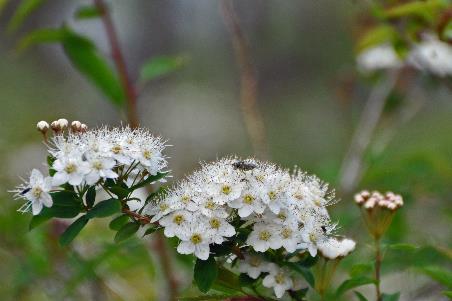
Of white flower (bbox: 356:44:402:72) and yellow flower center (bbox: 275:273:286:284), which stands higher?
white flower (bbox: 356:44:402:72)

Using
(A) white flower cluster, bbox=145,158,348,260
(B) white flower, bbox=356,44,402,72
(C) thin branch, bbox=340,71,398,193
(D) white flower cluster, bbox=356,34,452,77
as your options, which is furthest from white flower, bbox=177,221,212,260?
(B) white flower, bbox=356,44,402,72

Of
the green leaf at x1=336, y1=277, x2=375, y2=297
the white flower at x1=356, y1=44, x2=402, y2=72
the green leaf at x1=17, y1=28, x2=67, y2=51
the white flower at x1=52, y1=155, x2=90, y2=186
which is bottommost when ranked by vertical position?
the green leaf at x1=336, y1=277, x2=375, y2=297

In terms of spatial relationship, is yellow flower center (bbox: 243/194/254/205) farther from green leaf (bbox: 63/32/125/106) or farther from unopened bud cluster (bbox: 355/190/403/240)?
green leaf (bbox: 63/32/125/106)

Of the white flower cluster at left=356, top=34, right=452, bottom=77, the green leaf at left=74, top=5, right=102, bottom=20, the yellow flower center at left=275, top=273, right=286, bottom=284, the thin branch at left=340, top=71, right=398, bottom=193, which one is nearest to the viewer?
the yellow flower center at left=275, top=273, right=286, bottom=284

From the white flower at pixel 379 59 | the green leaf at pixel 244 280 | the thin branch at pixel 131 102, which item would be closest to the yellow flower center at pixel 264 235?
the green leaf at pixel 244 280

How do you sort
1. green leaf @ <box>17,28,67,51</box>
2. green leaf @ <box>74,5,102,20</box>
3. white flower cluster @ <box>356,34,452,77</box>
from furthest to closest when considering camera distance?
white flower cluster @ <box>356,34,452,77</box> < green leaf @ <box>74,5,102,20</box> < green leaf @ <box>17,28,67,51</box>

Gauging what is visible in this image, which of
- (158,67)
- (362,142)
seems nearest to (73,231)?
(158,67)

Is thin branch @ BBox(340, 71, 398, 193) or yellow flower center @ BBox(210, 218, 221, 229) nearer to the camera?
yellow flower center @ BBox(210, 218, 221, 229)
